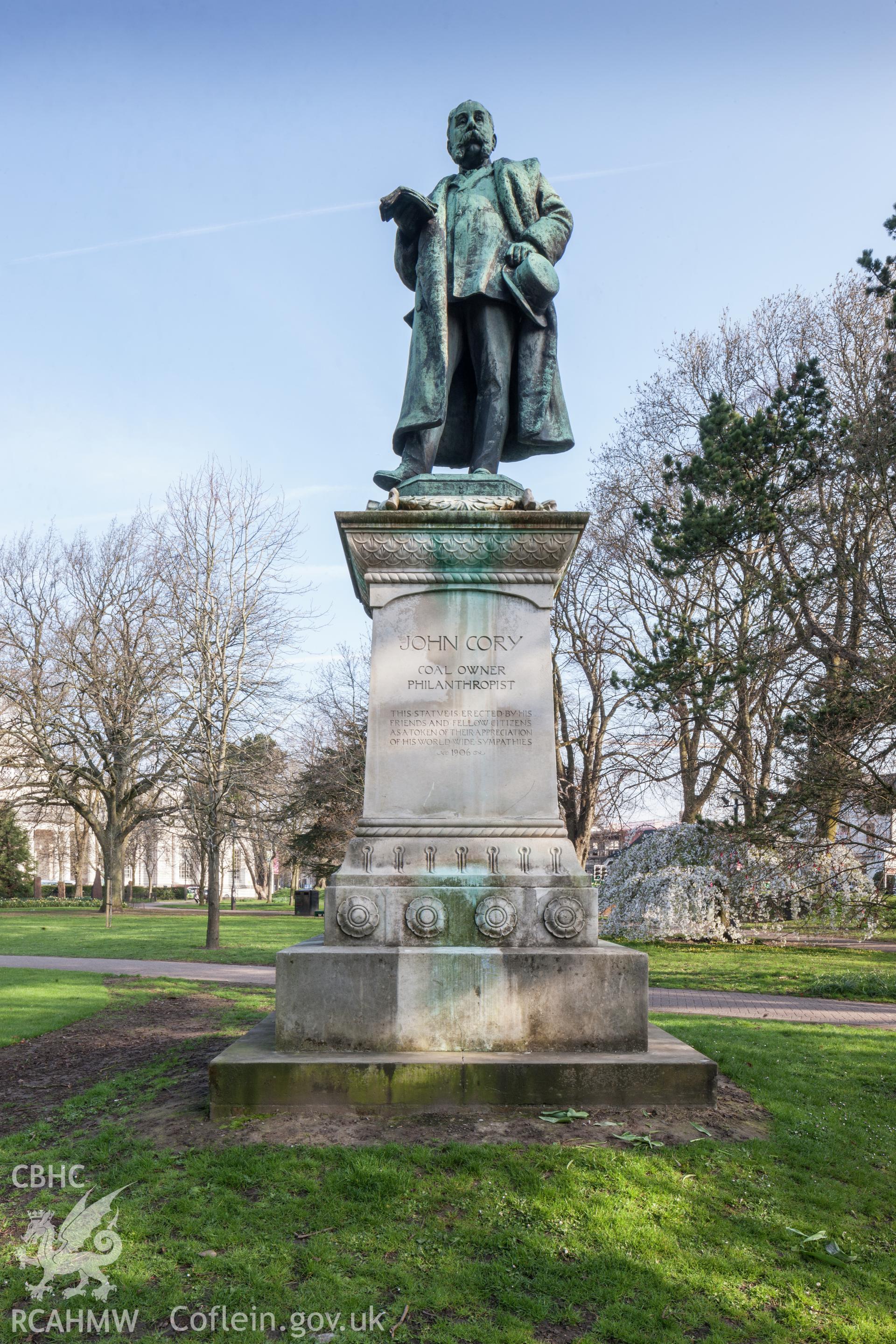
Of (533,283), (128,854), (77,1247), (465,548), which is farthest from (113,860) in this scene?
(77,1247)

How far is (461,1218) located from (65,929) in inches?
970

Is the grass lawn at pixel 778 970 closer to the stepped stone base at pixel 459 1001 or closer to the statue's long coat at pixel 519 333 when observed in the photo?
the stepped stone base at pixel 459 1001

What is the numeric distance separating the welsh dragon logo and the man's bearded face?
23.0 ft

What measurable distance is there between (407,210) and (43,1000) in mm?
9277

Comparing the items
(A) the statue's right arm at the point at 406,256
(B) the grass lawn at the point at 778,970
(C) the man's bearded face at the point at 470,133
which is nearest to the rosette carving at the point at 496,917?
(A) the statue's right arm at the point at 406,256

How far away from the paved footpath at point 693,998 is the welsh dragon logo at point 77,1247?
744cm

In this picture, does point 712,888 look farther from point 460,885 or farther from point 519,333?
point 460,885

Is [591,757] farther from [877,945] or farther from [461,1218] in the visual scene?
[461,1218]

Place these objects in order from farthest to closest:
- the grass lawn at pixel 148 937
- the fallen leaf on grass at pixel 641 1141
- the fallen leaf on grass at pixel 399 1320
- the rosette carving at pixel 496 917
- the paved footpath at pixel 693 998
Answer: the grass lawn at pixel 148 937, the paved footpath at pixel 693 998, the rosette carving at pixel 496 917, the fallen leaf on grass at pixel 641 1141, the fallen leaf on grass at pixel 399 1320

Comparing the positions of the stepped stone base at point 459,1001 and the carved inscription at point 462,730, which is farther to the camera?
the carved inscription at point 462,730

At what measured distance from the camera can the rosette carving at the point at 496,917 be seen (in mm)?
5020

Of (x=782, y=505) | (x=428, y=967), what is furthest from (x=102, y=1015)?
(x=782, y=505)

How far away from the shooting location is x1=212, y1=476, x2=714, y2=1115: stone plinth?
178 inches

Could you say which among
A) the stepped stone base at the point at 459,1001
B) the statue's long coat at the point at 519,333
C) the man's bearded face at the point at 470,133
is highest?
the man's bearded face at the point at 470,133
